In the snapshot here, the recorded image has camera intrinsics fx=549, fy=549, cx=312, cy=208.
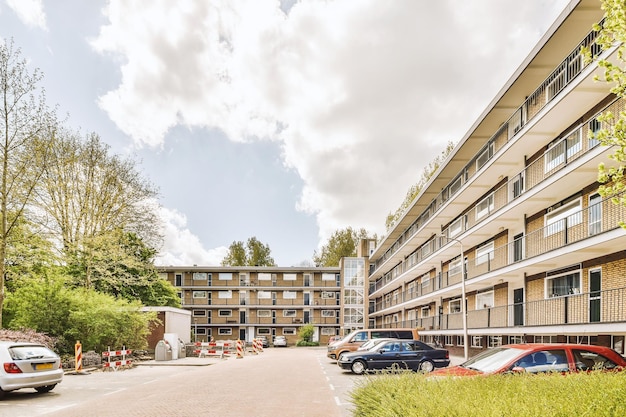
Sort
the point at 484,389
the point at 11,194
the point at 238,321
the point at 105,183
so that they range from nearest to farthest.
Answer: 1. the point at 484,389
2. the point at 11,194
3. the point at 105,183
4. the point at 238,321

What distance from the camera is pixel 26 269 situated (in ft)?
84.0

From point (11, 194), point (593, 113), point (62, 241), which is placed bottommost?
point (62, 241)

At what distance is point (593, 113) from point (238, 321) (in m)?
56.4

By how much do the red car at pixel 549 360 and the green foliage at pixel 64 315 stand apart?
18.4m

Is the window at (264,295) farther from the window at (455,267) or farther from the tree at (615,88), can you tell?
the tree at (615,88)

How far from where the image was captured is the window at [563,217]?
19139 mm

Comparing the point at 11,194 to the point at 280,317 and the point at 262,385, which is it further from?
the point at 280,317

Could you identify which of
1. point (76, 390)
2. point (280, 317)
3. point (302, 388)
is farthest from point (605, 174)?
point (280, 317)

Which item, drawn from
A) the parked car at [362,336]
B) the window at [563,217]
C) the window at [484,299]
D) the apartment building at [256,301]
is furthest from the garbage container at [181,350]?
the apartment building at [256,301]

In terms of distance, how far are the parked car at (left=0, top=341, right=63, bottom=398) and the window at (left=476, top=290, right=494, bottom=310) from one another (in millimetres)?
21193

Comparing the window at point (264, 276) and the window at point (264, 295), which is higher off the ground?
the window at point (264, 276)

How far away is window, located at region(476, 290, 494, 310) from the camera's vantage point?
2865 centimetres

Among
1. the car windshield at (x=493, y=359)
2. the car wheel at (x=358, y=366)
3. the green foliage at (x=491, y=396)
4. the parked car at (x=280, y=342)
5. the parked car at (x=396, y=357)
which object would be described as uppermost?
the green foliage at (x=491, y=396)

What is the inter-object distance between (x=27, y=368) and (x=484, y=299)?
23.0 meters
